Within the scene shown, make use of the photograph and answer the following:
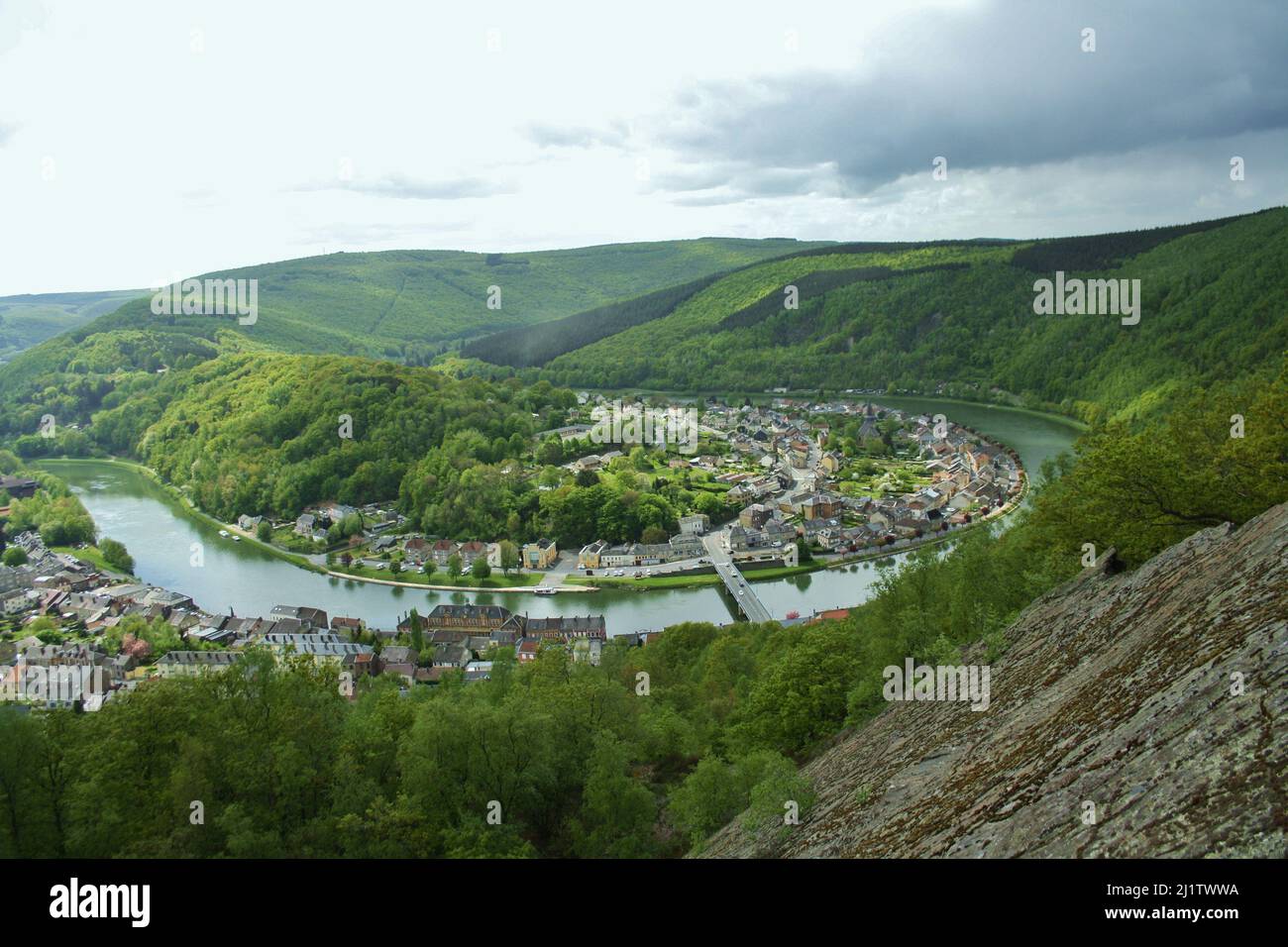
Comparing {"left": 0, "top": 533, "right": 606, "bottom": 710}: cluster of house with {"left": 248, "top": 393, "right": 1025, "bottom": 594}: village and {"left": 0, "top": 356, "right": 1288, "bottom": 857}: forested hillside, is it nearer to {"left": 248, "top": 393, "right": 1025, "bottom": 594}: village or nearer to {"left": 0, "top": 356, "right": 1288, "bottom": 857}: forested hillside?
{"left": 248, "top": 393, "right": 1025, "bottom": 594}: village

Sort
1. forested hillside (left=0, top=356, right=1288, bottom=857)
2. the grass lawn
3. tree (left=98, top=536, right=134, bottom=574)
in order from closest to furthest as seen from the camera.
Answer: forested hillside (left=0, top=356, right=1288, bottom=857), the grass lawn, tree (left=98, top=536, right=134, bottom=574)

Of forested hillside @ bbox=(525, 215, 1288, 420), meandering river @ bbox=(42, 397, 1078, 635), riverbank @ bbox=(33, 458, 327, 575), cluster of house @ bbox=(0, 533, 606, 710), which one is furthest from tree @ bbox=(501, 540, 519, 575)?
forested hillside @ bbox=(525, 215, 1288, 420)

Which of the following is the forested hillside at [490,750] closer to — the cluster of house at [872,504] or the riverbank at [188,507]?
the cluster of house at [872,504]

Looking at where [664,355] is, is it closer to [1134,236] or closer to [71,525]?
[1134,236]

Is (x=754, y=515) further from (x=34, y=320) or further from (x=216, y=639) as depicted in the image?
(x=34, y=320)

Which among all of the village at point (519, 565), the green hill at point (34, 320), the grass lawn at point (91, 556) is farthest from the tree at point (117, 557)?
the green hill at point (34, 320)

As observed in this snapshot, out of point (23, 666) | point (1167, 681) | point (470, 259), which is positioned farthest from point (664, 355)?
point (470, 259)

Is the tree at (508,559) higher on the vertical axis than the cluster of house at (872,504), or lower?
lower
